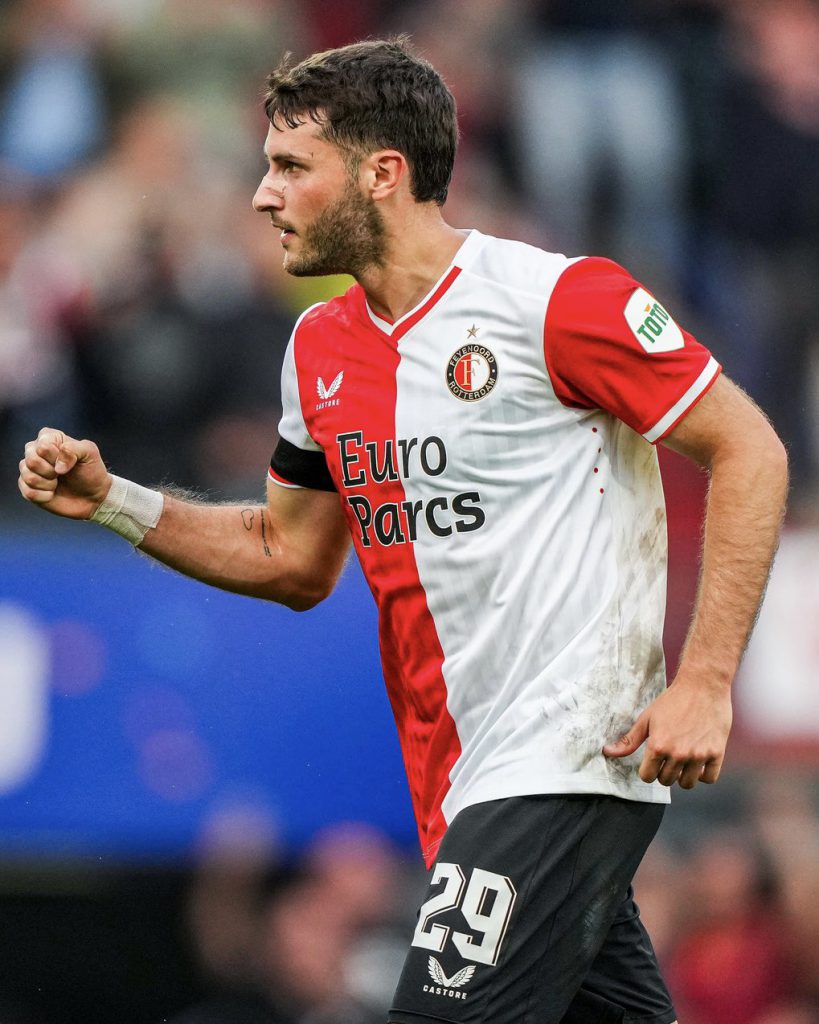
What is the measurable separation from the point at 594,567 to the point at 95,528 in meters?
4.00

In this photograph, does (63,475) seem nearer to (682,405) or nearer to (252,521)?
(252,521)

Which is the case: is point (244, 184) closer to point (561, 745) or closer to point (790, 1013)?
point (790, 1013)

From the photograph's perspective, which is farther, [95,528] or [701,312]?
[701,312]

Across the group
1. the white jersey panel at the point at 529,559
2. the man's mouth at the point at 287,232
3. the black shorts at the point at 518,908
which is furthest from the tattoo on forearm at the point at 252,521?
the black shorts at the point at 518,908

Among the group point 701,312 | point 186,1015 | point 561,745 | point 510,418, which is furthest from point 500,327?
point 701,312

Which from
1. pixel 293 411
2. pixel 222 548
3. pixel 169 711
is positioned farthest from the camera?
pixel 169 711

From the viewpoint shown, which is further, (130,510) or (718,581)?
(130,510)

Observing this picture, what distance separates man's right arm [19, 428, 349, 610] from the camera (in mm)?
4570

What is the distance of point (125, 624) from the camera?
7.30 m

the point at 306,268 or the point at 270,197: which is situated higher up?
the point at 270,197

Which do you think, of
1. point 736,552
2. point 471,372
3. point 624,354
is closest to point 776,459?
point 736,552

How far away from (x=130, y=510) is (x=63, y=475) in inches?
8.9

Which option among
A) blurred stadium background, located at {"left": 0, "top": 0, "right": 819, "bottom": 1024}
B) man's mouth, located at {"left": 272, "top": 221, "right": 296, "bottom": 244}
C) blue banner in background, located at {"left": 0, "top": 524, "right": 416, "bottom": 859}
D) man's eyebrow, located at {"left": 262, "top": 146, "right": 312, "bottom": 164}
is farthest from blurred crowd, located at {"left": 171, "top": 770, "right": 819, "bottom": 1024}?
man's eyebrow, located at {"left": 262, "top": 146, "right": 312, "bottom": 164}

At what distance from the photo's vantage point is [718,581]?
3.78m
